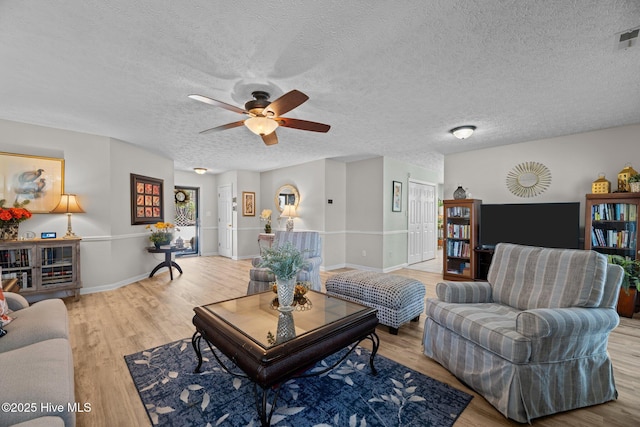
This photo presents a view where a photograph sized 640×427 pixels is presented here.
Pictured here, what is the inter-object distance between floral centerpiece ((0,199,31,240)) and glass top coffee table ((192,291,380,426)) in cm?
313

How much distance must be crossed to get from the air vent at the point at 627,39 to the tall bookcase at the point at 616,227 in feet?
7.89

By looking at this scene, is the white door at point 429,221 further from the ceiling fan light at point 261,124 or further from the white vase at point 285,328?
the white vase at point 285,328

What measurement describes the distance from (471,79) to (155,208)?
18.7 feet

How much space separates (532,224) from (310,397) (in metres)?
4.26

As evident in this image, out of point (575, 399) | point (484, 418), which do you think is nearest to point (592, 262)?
point (575, 399)

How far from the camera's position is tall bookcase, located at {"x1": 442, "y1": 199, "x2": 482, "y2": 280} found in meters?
4.68

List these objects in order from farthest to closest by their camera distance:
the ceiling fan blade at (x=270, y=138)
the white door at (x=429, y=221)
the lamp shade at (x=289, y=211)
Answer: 1. the white door at (x=429, y=221)
2. the lamp shade at (x=289, y=211)
3. the ceiling fan blade at (x=270, y=138)

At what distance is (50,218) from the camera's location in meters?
3.84

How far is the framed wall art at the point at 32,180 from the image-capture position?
11.5ft

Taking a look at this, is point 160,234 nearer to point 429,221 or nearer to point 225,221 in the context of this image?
point 225,221

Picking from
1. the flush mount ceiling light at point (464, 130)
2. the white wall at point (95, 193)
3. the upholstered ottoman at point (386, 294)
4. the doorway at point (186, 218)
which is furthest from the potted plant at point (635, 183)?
the doorway at point (186, 218)

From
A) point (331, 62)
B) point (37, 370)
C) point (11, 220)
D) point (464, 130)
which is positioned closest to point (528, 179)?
point (464, 130)

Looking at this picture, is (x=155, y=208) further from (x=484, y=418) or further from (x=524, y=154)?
(x=524, y=154)

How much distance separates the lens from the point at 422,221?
708cm
